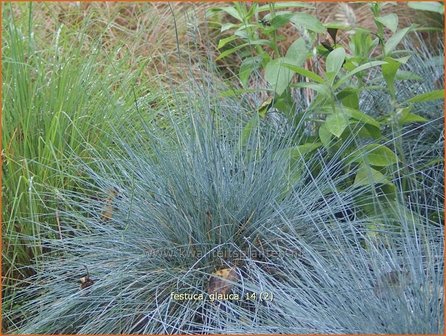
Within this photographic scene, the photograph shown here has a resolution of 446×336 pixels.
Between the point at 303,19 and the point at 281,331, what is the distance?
55.4 inches

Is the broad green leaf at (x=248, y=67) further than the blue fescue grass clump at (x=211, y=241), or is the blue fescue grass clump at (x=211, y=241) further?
the broad green leaf at (x=248, y=67)

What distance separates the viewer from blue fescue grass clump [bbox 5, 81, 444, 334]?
8.06 feet

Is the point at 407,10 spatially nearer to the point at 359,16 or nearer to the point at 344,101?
the point at 359,16

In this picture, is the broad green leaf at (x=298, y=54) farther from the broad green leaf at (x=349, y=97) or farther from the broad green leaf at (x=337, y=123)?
the broad green leaf at (x=337, y=123)

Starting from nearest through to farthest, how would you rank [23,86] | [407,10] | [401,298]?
[401,298], [23,86], [407,10]

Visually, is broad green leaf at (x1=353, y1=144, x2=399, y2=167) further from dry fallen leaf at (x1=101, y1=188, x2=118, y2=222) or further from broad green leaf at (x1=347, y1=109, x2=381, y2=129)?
dry fallen leaf at (x1=101, y1=188, x2=118, y2=222)

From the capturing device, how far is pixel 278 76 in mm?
3027

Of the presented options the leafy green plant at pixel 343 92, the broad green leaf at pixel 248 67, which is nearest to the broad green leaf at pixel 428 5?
the leafy green plant at pixel 343 92

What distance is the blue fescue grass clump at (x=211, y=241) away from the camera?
2457 mm

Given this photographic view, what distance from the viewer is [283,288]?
2.62m

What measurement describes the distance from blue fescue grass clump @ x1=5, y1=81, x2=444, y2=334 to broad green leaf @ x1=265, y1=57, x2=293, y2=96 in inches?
8.0

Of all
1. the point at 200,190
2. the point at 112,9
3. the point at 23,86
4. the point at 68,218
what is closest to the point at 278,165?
the point at 200,190

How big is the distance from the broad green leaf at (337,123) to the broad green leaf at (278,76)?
0.87 feet

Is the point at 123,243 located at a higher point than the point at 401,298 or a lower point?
lower
